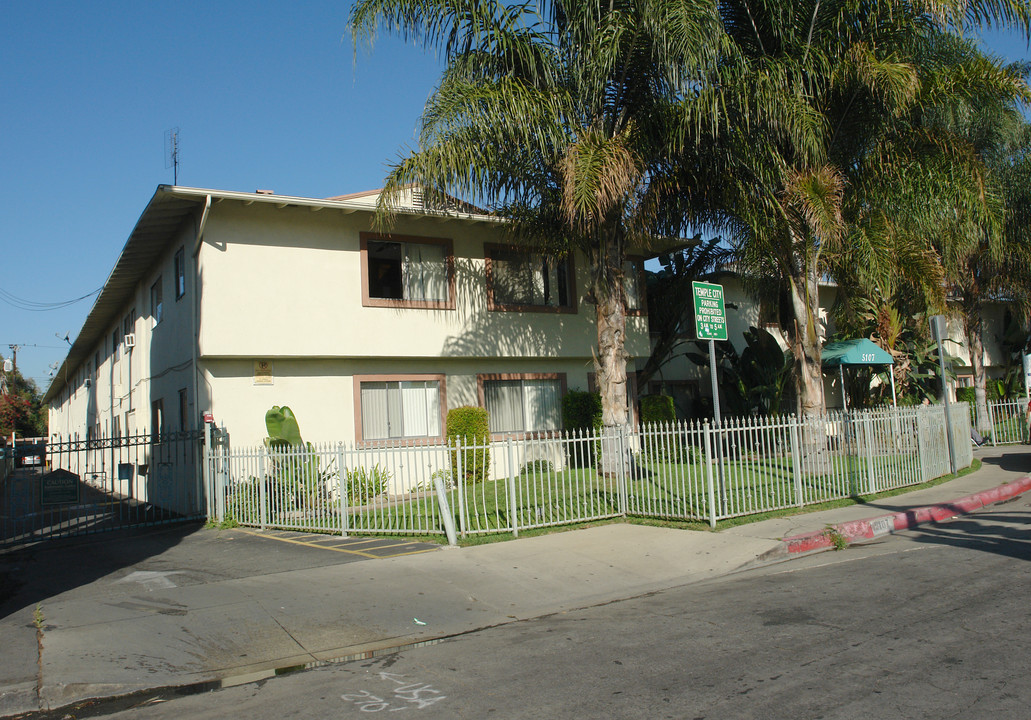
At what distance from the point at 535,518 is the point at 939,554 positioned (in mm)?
5035

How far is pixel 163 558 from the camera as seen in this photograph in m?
10.5

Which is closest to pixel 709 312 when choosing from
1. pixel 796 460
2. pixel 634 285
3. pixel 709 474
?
pixel 709 474

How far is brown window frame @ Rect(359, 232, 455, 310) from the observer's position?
16016mm

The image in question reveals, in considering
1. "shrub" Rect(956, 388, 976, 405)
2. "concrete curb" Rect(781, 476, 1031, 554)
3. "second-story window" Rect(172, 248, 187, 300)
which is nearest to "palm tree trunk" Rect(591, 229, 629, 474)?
"concrete curb" Rect(781, 476, 1031, 554)

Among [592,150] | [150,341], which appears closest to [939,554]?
[592,150]

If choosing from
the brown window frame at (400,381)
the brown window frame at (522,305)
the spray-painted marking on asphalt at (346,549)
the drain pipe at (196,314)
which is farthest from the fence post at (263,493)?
the brown window frame at (522,305)

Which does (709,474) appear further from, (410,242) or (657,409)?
(410,242)

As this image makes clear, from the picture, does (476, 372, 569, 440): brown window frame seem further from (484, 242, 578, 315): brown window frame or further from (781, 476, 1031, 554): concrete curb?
(781, 476, 1031, 554): concrete curb

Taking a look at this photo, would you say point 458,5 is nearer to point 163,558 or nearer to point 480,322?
point 480,322

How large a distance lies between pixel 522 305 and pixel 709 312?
791 centimetres

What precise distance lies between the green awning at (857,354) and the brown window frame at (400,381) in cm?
1133

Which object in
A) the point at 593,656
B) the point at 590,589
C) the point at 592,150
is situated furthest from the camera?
the point at 592,150

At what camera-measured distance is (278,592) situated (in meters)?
8.23

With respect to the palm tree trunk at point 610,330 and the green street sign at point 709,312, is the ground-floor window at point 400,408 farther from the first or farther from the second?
the green street sign at point 709,312
